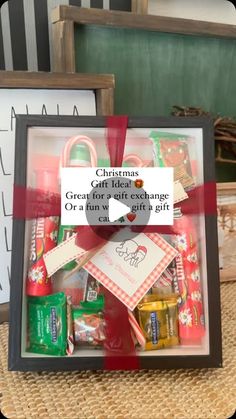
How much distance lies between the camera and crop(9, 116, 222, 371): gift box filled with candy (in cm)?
58

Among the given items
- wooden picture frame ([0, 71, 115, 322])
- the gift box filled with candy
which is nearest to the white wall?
wooden picture frame ([0, 71, 115, 322])

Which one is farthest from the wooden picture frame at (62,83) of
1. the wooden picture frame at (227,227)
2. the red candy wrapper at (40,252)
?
the wooden picture frame at (227,227)

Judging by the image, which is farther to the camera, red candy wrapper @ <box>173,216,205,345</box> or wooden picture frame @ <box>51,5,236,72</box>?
wooden picture frame @ <box>51,5,236,72</box>

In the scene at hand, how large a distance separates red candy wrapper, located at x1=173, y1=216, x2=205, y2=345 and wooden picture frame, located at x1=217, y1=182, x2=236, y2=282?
0.89ft

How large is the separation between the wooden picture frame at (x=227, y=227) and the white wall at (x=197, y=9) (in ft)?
1.25

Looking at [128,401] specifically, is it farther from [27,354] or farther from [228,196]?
[228,196]

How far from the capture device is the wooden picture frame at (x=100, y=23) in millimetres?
759

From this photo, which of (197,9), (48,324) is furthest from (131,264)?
(197,9)

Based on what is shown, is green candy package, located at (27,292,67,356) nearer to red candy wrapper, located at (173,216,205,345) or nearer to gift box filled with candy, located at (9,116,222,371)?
gift box filled with candy, located at (9,116,222,371)

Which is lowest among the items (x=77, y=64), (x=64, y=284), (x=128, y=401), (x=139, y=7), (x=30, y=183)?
(x=128, y=401)

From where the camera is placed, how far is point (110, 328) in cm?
59

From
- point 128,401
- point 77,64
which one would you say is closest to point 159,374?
point 128,401

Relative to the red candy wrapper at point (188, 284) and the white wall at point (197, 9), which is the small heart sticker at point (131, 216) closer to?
the red candy wrapper at point (188, 284)

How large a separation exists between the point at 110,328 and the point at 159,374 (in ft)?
0.31
